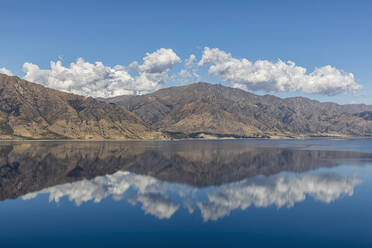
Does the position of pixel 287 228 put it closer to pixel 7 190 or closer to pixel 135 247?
pixel 135 247

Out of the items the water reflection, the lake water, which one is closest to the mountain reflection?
the water reflection

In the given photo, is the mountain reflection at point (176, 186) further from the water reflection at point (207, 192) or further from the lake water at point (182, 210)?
the lake water at point (182, 210)

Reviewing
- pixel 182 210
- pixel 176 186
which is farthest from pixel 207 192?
pixel 182 210

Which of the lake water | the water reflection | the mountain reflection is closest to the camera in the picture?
the lake water

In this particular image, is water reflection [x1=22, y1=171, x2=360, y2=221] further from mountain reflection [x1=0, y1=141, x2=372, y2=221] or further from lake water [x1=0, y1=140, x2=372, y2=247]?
lake water [x1=0, y1=140, x2=372, y2=247]

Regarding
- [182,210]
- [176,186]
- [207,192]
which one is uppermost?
[182,210]

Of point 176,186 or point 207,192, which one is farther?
point 176,186

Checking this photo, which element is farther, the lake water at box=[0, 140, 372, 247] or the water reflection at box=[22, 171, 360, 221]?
the water reflection at box=[22, 171, 360, 221]

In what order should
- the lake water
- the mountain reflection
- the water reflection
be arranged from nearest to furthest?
the lake water, the water reflection, the mountain reflection

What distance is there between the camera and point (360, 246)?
48750 millimetres

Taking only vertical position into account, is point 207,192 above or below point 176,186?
above

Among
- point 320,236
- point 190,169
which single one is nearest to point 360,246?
point 320,236

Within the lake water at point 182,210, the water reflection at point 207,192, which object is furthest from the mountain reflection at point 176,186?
the lake water at point 182,210

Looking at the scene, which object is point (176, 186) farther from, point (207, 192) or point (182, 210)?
point (182, 210)
